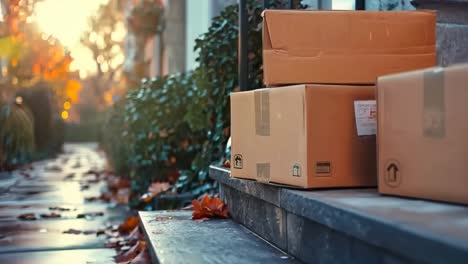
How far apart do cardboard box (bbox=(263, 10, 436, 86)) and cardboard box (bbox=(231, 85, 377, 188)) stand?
0.36ft

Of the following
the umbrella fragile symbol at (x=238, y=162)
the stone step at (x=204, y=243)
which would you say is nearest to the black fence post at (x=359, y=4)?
the umbrella fragile symbol at (x=238, y=162)

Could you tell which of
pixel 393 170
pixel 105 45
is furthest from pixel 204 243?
pixel 105 45

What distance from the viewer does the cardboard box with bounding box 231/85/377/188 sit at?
1896mm

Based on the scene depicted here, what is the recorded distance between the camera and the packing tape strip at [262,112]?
210 centimetres

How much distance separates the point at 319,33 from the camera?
2117 millimetres

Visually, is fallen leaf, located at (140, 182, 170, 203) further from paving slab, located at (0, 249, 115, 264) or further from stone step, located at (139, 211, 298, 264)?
→ stone step, located at (139, 211, 298, 264)

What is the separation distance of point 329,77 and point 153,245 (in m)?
0.85

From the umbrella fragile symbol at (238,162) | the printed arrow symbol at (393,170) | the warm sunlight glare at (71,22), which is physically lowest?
the umbrella fragile symbol at (238,162)

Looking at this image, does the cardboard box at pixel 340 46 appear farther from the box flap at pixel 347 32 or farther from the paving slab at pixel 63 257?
the paving slab at pixel 63 257

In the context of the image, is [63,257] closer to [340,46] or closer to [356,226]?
[340,46]

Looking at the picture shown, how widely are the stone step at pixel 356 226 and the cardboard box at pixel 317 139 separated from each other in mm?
58

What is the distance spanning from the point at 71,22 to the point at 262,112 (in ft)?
69.3

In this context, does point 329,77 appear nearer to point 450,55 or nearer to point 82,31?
point 450,55

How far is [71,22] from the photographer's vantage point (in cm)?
2202
